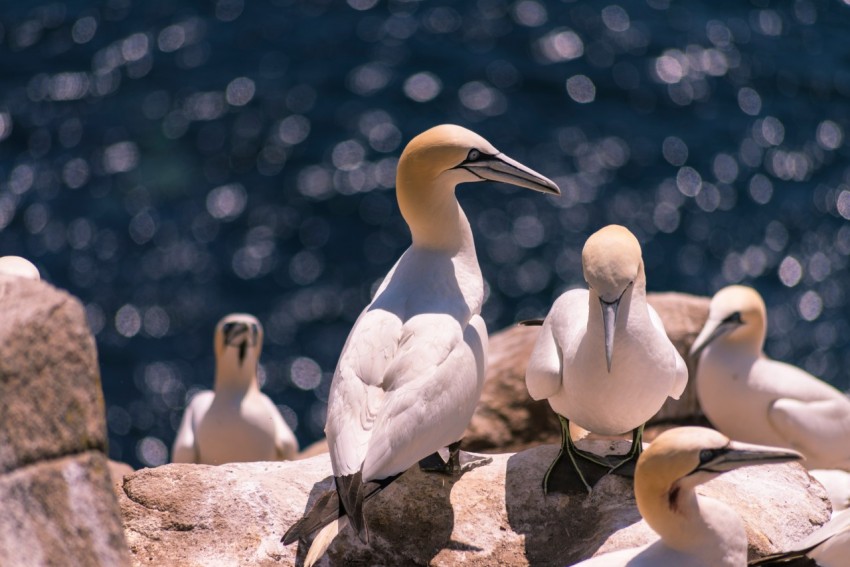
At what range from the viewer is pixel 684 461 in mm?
4109

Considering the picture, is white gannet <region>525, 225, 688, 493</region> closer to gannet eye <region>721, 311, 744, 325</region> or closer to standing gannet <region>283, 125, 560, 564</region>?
standing gannet <region>283, 125, 560, 564</region>

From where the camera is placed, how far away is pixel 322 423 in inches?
492

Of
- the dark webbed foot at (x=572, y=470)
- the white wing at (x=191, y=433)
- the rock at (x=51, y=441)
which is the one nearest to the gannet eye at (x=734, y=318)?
the dark webbed foot at (x=572, y=470)

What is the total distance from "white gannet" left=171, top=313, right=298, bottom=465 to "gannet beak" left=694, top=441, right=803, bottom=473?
501 centimetres

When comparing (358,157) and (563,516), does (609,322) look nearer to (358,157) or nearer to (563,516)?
(563,516)

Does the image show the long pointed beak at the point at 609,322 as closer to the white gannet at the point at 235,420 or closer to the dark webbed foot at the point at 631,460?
the dark webbed foot at the point at 631,460

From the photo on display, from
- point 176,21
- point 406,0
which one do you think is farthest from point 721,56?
point 176,21

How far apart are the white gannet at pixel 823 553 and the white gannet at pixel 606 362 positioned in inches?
29.6

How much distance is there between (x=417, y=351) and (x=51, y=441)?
186 cm

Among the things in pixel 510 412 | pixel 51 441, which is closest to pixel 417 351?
pixel 51 441

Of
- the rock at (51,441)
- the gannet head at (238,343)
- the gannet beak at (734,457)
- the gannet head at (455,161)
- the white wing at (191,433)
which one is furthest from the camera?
the gannet head at (238,343)

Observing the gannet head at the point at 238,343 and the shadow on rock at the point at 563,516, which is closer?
the shadow on rock at the point at 563,516

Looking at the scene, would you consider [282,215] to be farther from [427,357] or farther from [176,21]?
[427,357]

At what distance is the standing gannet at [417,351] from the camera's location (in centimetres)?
469
